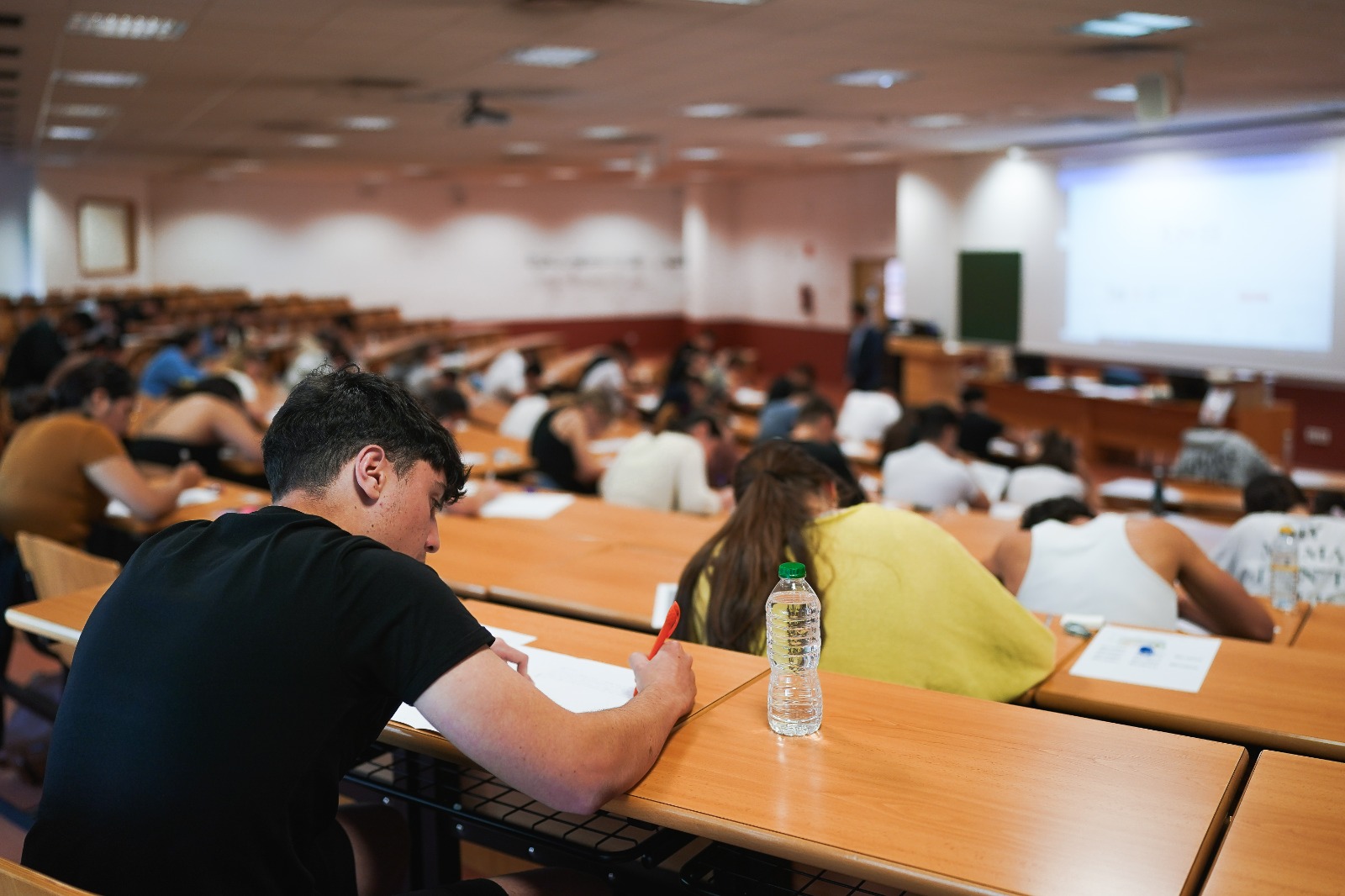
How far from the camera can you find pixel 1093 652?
262 cm

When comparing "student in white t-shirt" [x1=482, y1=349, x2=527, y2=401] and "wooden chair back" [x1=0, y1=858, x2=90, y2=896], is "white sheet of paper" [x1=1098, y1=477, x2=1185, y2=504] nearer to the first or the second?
"student in white t-shirt" [x1=482, y1=349, x2=527, y2=401]

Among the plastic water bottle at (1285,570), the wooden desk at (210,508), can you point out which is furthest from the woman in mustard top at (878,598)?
the wooden desk at (210,508)

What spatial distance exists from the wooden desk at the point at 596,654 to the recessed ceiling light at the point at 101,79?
676 centimetres

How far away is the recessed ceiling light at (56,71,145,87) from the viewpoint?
7723 millimetres

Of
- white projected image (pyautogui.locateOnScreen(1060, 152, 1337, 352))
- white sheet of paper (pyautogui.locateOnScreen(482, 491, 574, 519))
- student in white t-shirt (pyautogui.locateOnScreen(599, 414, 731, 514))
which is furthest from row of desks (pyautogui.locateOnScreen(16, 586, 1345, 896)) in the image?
white projected image (pyautogui.locateOnScreen(1060, 152, 1337, 352))

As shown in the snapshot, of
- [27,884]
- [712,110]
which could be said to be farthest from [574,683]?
[712,110]

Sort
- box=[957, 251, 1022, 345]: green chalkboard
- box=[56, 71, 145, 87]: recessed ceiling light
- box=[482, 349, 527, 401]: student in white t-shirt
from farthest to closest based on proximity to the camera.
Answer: box=[957, 251, 1022, 345]: green chalkboard < box=[482, 349, 527, 401]: student in white t-shirt < box=[56, 71, 145, 87]: recessed ceiling light

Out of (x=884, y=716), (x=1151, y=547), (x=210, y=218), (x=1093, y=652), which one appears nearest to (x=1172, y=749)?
(x=884, y=716)

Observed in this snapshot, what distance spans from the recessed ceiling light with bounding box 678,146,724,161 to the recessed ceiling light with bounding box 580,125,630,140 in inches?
56.0

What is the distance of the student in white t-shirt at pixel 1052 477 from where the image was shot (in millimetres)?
5402

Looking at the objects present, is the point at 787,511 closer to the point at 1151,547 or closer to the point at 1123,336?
the point at 1151,547

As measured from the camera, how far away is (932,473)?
17.9 feet

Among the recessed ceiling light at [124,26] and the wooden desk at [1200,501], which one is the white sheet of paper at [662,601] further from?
the recessed ceiling light at [124,26]

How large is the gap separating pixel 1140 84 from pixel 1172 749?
247 inches
